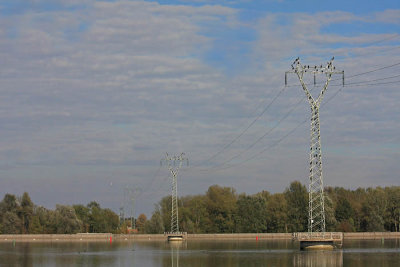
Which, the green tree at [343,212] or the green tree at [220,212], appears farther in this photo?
the green tree at [220,212]

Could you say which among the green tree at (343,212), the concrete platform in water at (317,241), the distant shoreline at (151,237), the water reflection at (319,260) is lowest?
the distant shoreline at (151,237)

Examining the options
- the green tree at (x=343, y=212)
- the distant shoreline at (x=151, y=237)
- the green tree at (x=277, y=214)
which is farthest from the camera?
the green tree at (x=277, y=214)

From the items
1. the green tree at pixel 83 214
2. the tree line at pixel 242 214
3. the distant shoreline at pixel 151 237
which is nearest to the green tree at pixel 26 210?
the tree line at pixel 242 214

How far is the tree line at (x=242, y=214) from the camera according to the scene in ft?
463

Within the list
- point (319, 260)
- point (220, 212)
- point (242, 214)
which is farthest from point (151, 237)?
point (319, 260)

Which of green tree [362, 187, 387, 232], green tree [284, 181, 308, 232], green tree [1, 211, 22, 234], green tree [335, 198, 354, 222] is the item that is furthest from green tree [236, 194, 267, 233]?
green tree [1, 211, 22, 234]

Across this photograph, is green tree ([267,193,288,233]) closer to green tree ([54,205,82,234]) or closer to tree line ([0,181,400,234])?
tree line ([0,181,400,234])

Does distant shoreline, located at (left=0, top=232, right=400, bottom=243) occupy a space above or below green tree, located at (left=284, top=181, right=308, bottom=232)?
below

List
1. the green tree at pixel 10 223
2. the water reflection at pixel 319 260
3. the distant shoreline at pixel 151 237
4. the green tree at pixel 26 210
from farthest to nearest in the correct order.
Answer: the green tree at pixel 26 210
the green tree at pixel 10 223
the distant shoreline at pixel 151 237
the water reflection at pixel 319 260

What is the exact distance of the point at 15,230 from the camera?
153m

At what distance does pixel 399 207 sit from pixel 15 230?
84789mm

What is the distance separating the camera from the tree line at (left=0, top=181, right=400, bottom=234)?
141000mm

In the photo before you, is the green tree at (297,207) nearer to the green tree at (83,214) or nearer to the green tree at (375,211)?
the green tree at (375,211)

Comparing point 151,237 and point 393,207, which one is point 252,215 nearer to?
Result: point 151,237
